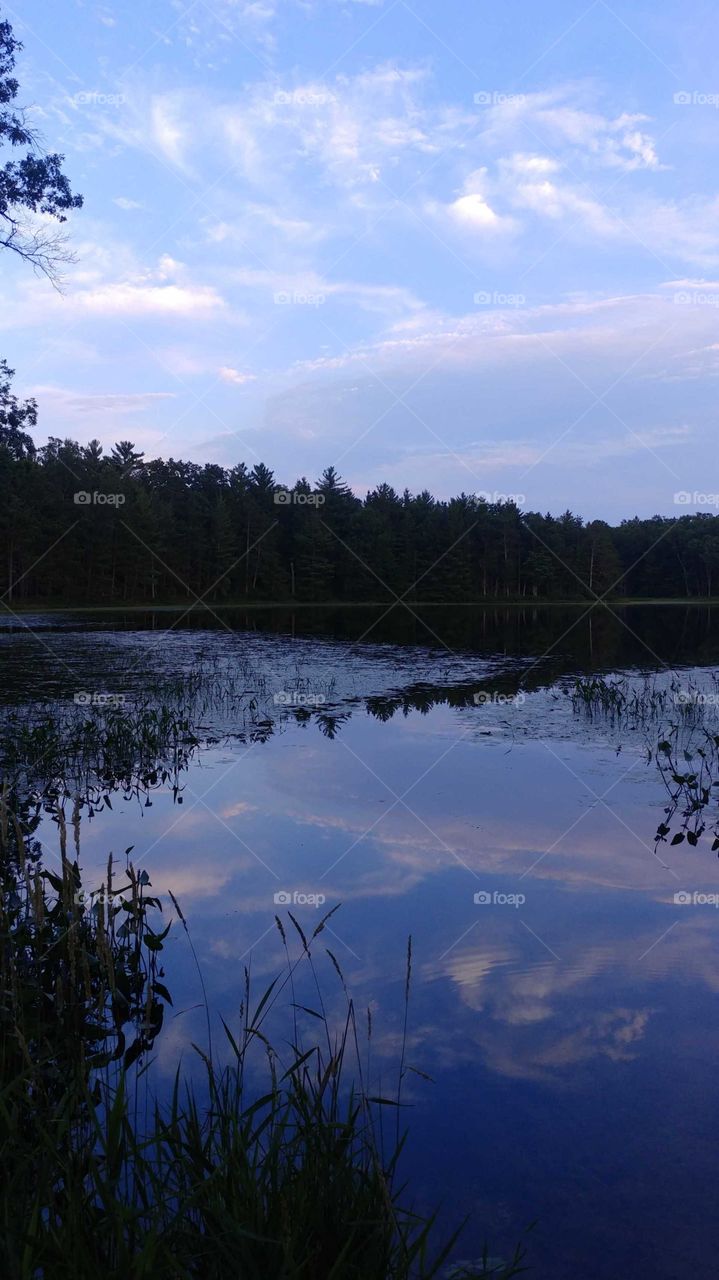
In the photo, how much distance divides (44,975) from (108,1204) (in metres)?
3.04

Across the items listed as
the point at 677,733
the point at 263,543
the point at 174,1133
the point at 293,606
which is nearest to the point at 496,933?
the point at 174,1133

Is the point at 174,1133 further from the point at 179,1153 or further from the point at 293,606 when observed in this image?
the point at 293,606

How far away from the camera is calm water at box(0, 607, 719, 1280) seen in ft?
12.6

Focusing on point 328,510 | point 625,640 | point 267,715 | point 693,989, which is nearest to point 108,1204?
point 693,989

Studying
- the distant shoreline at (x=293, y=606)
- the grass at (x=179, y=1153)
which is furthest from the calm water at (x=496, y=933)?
the distant shoreline at (x=293, y=606)

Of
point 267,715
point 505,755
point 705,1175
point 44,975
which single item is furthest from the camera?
point 267,715

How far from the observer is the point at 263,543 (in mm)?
104625

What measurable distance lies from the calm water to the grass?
0.80 ft

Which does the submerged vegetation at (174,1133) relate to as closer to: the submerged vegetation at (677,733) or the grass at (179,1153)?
the grass at (179,1153)

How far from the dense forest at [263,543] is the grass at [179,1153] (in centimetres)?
7399

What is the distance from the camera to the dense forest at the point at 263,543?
8856 centimetres

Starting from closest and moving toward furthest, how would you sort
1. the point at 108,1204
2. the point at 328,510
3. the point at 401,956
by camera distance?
the point at 108,1204
the point at 401,956
the point at 328,510

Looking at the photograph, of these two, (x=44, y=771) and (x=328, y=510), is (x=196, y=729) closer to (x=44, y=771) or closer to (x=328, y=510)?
(x=44, y=771)

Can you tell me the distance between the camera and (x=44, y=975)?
564 cm
